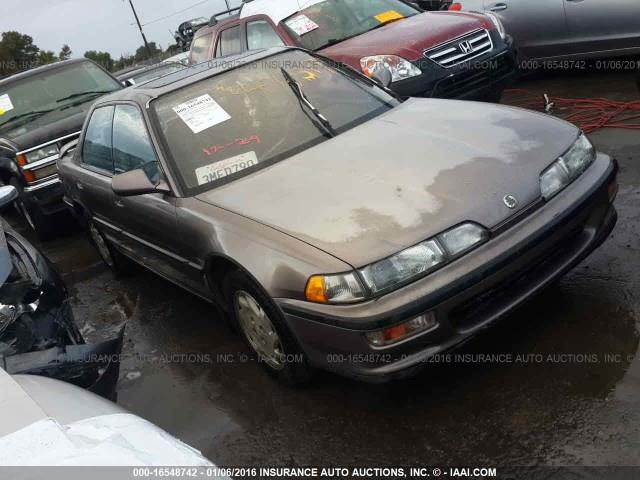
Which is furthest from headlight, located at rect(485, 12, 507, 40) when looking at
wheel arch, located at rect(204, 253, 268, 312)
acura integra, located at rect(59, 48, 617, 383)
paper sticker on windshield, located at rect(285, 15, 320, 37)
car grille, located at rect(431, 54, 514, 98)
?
wheel arch, located at rect(204, 253, 268, 312)

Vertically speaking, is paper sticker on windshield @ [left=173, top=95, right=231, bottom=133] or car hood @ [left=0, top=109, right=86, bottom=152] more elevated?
paper sticker on windshield @ [left=173, top=95, right=231, bottom=133]

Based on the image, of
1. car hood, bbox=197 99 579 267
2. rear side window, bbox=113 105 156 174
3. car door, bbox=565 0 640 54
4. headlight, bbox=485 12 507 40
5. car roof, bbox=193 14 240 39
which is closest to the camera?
car hood, bbox=197 99 579 267

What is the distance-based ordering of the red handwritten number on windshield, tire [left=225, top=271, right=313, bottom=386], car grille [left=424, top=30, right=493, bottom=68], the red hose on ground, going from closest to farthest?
tire [left=225, top=271, right=313, bottom=386], the red handwritten number on windshield, the red hose on ground, car grille [left=424, top=30, right=493, bottom=68]

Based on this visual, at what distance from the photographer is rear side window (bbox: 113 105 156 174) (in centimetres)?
399

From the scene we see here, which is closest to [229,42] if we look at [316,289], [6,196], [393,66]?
[393,66]

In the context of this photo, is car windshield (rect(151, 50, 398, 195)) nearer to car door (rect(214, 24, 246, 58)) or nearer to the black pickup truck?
the black pickup truck

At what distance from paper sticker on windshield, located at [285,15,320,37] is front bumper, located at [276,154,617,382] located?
184 inches

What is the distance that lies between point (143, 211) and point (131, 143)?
0.50 meters

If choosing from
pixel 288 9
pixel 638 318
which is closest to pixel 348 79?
pixel 638 318

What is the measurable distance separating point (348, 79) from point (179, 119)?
3.73ft

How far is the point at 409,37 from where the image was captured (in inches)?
253

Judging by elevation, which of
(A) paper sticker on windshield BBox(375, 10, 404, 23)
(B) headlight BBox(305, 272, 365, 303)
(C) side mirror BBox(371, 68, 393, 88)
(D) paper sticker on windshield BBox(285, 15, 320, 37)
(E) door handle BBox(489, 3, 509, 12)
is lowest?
(B) headlight BBox(305, 272, 365, 303)

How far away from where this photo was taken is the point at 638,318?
3.28m

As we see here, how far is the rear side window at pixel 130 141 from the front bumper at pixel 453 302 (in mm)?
1588
